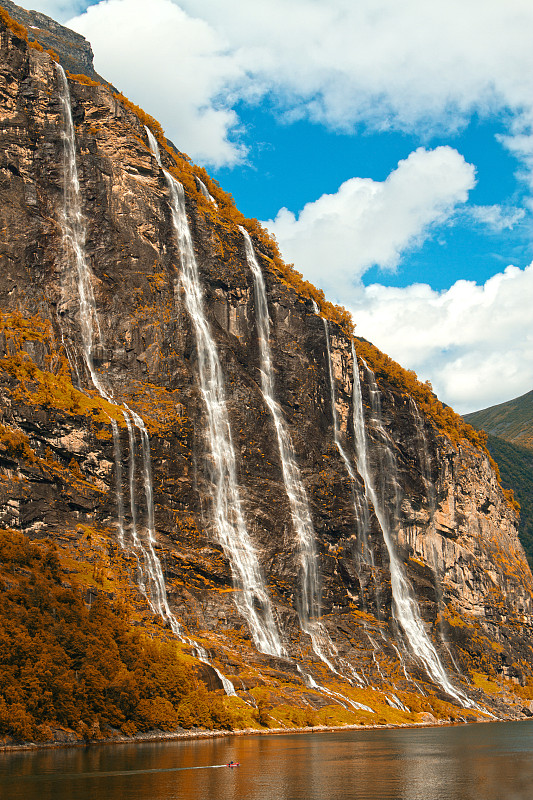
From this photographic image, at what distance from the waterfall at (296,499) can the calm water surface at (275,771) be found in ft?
113

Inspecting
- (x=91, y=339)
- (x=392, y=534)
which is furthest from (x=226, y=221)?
(x=392, y=534)

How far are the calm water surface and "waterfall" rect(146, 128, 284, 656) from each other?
2857 cm

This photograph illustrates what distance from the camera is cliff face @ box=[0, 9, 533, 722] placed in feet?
320

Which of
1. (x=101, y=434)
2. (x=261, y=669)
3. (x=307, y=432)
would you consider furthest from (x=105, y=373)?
(x=261, y=669)

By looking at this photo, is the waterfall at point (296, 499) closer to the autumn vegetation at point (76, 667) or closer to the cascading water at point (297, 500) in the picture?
the cascading water at point (297, 500)

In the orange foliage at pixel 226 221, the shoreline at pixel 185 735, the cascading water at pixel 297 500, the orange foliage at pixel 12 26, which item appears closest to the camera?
the shoreline at pixel 185 735

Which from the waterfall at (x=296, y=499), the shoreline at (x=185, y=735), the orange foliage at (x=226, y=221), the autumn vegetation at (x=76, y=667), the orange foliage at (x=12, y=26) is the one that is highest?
the orange foliage at (x=12, y=26)

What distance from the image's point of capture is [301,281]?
494 feet

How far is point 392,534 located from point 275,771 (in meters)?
88.2

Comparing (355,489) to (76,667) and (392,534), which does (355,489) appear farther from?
(76,667)

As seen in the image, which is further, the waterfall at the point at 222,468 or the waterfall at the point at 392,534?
the waterfall at the point at 392,534

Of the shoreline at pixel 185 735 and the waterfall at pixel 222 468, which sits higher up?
the waterfall at pixel 222 468

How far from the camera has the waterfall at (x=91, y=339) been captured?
95.3 m

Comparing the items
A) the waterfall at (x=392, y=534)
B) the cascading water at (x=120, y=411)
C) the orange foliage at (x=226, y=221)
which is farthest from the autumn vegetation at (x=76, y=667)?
the orange foliage at (x=226, y=221)
